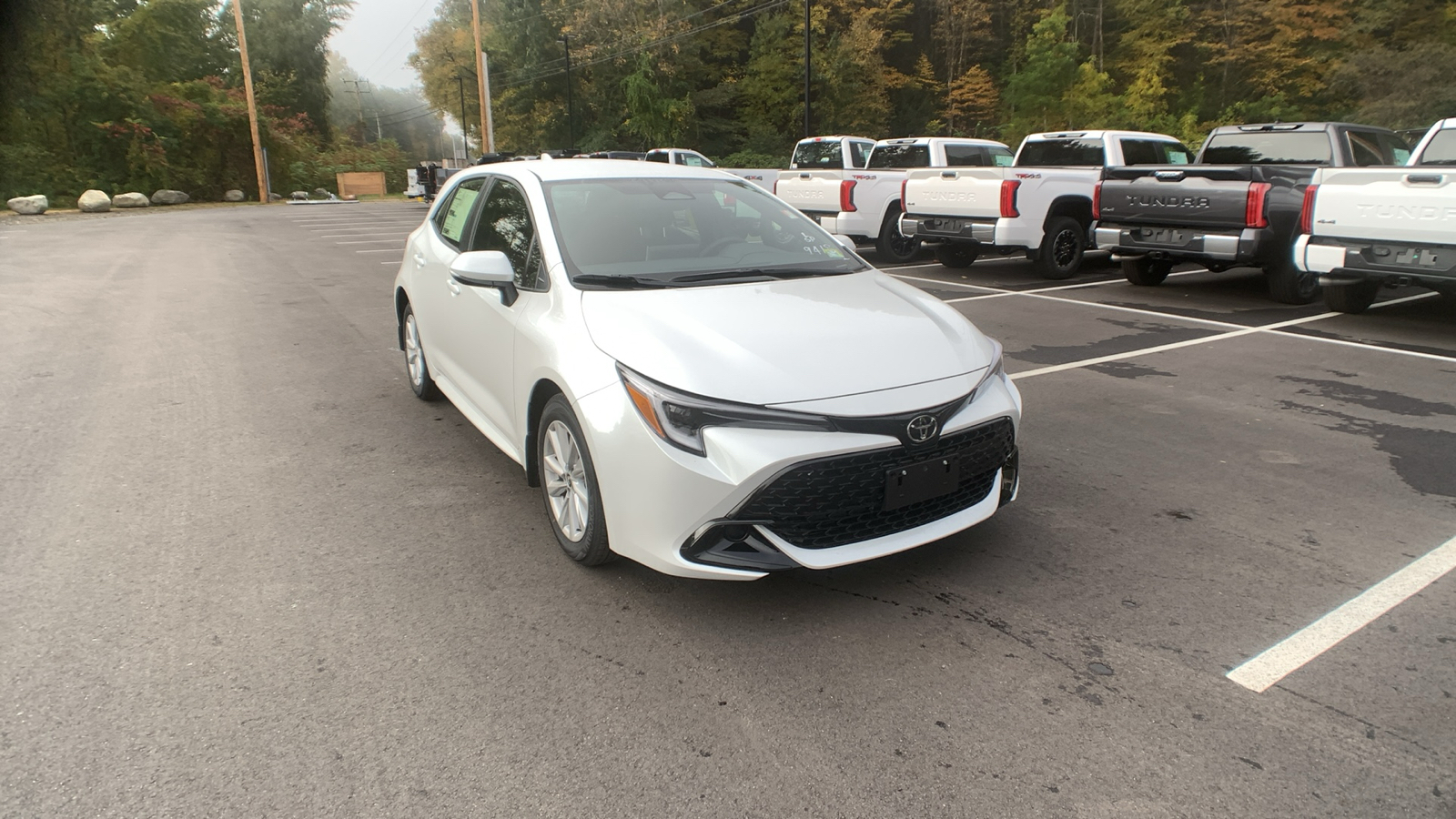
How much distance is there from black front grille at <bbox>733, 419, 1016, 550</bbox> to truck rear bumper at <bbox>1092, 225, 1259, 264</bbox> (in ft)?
24.3

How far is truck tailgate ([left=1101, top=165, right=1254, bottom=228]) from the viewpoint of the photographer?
947 centimetres

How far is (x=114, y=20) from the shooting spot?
47281mm

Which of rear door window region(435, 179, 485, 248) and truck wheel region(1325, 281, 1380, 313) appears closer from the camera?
rear door window region(435, 179, 485, 248)

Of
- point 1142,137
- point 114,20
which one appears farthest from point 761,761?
point 114,20

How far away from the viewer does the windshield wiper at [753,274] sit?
413cm

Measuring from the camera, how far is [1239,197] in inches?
370

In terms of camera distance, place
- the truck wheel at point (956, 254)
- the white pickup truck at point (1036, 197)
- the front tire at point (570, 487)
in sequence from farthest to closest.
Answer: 1. the truck wheel at point (956, 254)
2. the white pickup truck at point (1036, 197)
3. the front tire at point (570, 487)

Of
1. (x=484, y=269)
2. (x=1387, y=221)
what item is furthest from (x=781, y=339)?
(x=1387, y=221)

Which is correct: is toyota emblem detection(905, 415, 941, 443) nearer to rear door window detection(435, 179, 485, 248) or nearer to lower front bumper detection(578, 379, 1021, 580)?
lower front bumper detection(578, 379, 1021, 580)

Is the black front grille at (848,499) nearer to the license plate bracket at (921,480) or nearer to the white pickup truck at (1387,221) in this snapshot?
the license plate bracket at (921,480)

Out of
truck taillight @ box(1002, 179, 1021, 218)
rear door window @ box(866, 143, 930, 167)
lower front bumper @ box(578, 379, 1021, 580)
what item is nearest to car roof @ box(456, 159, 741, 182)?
lower front bumper @ box(578, 379, 1021, 580)

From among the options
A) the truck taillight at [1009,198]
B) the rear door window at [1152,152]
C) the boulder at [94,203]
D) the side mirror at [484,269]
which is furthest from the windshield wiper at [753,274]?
the boulder at [94,203]

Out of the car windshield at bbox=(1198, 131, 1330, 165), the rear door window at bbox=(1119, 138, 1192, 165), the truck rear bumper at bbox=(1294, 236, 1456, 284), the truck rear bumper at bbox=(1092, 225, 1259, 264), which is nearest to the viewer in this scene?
the truck rear bumper at bbox=(1294, 236, 1456, 284)

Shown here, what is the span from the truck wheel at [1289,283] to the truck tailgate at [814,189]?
6.56 meters
